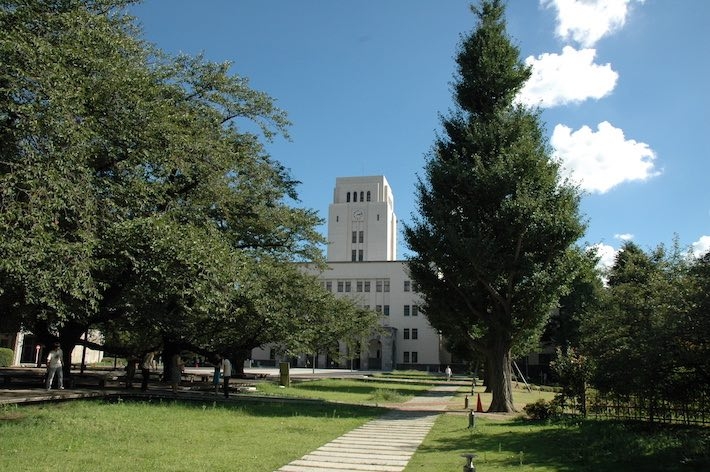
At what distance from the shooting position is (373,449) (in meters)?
11.5

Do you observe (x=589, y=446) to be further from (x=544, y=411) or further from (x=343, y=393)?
(x=343, y=393)

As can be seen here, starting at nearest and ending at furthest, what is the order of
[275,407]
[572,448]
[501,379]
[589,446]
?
[589,446] → [572,448] → [275,407] → [501,379]

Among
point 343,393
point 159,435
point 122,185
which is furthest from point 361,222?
point 159,435

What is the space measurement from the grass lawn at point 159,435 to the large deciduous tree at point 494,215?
6374 mm

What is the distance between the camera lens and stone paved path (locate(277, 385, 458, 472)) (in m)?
9.53

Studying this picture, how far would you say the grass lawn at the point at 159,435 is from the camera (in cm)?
909

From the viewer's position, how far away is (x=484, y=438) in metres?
13.5

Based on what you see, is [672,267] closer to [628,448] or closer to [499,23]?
[628,448]

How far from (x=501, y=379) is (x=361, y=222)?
3047 inches

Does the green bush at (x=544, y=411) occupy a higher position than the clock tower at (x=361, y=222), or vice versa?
the clock tower at (x=361, y=222)

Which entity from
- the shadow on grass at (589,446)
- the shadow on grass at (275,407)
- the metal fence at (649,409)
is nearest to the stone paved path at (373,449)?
the shadow on grass at (589,446)

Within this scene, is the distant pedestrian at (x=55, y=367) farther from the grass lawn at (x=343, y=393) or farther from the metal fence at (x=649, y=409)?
the metal fence at (x=649, y=409)

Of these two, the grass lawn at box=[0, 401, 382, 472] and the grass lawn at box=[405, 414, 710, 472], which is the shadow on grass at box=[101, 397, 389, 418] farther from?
the grass lawn at box=[405, 414, 710, 472]

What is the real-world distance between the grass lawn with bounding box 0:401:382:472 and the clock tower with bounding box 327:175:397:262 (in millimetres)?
78303
